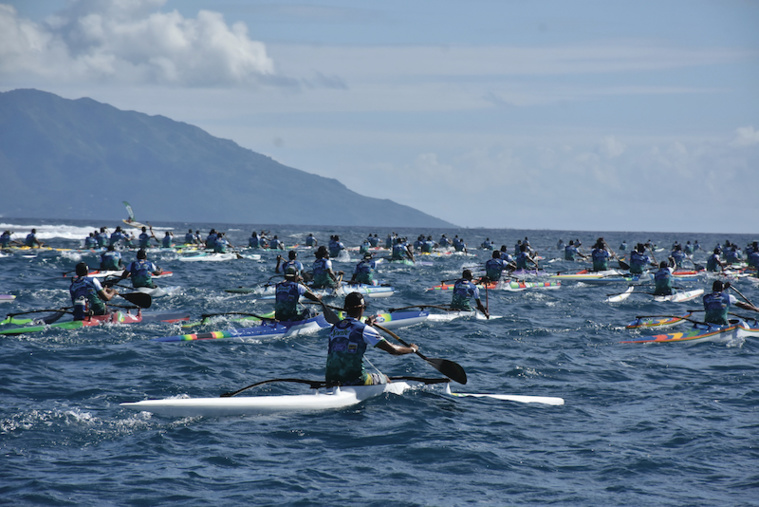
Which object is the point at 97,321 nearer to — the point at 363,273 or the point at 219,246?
the point at 363,273

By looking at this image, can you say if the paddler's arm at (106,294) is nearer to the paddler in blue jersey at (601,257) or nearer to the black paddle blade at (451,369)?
the black paddle blade at (451,369)

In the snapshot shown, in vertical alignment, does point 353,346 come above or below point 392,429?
above

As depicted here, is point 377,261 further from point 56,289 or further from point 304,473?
point 304,473

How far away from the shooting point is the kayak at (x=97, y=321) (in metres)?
17.6

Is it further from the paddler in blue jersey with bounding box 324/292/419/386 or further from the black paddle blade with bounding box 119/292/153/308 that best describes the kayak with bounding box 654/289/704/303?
the black paddle blade with bounding box 119/292/153/308

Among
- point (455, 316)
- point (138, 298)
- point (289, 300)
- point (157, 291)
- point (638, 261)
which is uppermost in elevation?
point (638, 261)

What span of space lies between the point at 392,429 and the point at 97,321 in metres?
11.0

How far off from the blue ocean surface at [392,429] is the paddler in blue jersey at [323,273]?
5.84 m

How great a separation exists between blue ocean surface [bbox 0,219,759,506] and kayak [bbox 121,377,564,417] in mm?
142

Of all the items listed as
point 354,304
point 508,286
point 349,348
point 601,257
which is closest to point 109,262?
point 508,286

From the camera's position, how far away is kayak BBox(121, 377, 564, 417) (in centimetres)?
1033

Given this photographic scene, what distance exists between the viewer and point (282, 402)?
36.6 ft

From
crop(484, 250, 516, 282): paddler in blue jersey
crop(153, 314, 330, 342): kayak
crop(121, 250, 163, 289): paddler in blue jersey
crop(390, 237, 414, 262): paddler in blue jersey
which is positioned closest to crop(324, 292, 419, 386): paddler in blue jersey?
crop(153, 314, 330, 342): kayak

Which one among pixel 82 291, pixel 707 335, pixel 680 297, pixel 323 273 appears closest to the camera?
pixel 82 291
